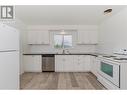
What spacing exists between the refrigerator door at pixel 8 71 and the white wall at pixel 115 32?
124 inches

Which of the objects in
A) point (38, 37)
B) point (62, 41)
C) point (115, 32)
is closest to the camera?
point (115, 32)

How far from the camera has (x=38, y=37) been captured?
7.65 metres

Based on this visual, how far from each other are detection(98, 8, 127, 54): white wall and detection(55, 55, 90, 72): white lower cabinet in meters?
1.08

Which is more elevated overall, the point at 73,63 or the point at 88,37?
the point at 88,37

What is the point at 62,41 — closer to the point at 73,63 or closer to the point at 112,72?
the point at 73,63

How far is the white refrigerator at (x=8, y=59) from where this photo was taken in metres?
2.42

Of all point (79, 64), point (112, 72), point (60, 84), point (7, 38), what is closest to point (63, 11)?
point (60, 84)

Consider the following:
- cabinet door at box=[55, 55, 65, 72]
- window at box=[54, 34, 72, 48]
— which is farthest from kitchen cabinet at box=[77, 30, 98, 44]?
cabinet door at box=[55, 55, 65, 72]

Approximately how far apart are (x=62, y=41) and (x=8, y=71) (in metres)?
5.52

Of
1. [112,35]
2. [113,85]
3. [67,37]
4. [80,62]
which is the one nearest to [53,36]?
[67,37]

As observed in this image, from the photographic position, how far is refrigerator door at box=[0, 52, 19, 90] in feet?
7.97

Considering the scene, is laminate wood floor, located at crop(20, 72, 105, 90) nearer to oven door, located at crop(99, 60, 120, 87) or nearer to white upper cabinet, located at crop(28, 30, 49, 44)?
oven door, located at crop(99, 60, 120, 87)
